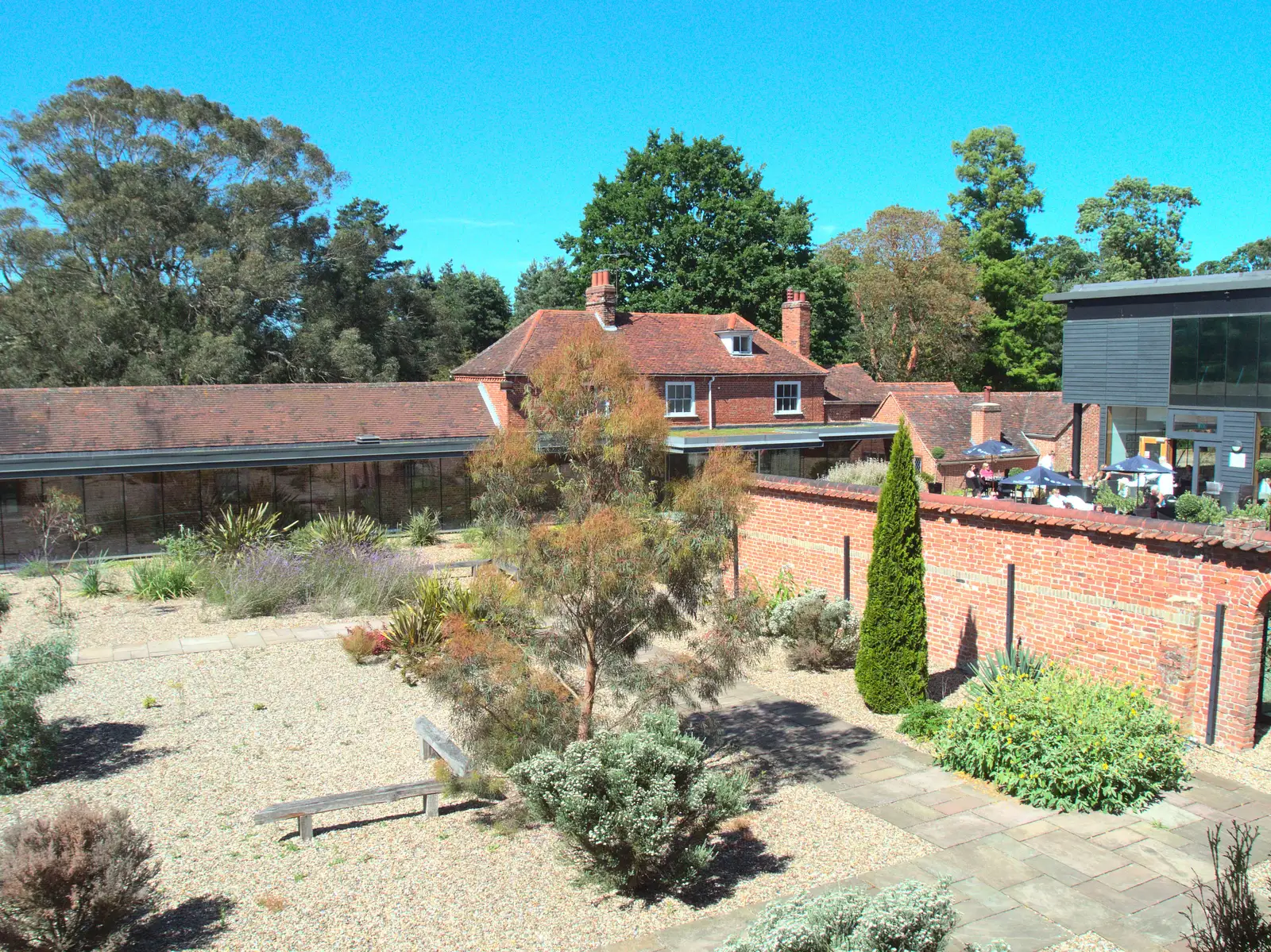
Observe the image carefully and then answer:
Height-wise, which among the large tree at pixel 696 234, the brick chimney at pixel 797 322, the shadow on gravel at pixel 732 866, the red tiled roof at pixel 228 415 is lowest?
the shadow on gravel at pixel 732 866

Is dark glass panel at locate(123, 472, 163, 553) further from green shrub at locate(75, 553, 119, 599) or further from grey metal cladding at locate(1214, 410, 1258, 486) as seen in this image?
grey metal cladding at locate(1214, 410, 1258, 486)

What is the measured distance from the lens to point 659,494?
320 inches

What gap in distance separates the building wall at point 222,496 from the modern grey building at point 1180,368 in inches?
789

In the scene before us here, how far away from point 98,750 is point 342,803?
372 cm

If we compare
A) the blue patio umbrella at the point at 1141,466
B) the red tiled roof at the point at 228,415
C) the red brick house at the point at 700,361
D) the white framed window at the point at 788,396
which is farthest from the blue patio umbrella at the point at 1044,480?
the red tiled roof at the point at 228,415

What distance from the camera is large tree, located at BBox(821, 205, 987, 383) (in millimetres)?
44812

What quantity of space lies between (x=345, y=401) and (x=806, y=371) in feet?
54.1

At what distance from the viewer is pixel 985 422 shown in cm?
3170

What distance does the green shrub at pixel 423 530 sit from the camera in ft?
74.2

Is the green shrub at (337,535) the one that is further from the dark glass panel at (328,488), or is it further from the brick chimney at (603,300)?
the brick chimney at (603,300)

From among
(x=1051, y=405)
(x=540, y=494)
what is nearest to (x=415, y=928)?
(x=540, y=494)

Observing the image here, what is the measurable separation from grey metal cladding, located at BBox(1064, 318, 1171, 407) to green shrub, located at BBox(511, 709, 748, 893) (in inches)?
1020

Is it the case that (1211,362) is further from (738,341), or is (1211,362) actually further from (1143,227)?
(1143,227)

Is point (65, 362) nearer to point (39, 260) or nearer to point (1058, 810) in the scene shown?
point (39, 260)
